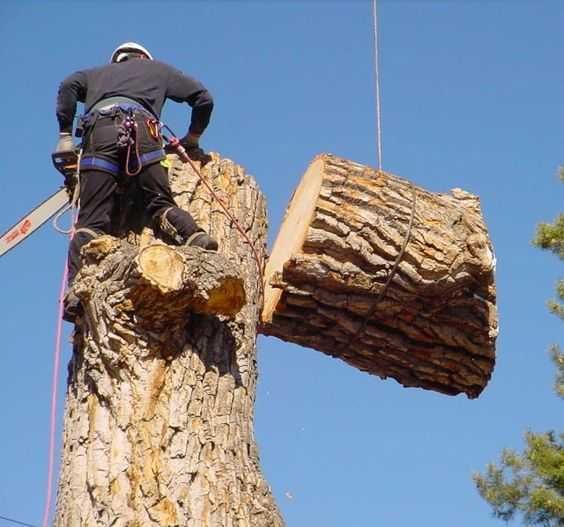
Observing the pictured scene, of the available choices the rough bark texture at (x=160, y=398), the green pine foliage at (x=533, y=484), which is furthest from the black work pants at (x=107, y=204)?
the green pine foliage at (x=533, y=484)

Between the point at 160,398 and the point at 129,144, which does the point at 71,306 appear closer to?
the point at 160,398

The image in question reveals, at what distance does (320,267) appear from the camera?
4.81 meters

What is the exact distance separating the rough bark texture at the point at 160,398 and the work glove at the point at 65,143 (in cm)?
78

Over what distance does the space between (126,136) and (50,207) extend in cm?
69

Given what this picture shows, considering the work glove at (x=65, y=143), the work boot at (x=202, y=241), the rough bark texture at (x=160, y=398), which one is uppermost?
the work glove at (x=65, y=143)

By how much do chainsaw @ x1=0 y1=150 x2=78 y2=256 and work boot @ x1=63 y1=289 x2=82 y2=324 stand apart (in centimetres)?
73

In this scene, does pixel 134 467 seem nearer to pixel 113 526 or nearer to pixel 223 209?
pixel 113 526

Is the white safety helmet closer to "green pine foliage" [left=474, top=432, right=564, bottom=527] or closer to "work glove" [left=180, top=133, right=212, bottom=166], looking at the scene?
"work glove" [left=180, top=133, right=212, bottom=166]

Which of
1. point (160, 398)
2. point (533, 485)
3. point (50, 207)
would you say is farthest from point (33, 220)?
point (533, 485)

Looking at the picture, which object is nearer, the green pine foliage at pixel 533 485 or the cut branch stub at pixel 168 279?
the cut branch stub at pixel 168 279

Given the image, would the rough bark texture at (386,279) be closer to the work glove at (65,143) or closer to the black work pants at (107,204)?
the black work pants at (107,204)

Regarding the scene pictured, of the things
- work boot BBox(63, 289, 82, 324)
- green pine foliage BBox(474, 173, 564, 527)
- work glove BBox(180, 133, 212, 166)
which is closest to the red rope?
work glove BBox(180, 133, 212, 166)

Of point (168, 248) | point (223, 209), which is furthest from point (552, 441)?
point (168, 248)

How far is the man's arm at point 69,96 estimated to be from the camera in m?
4.95
